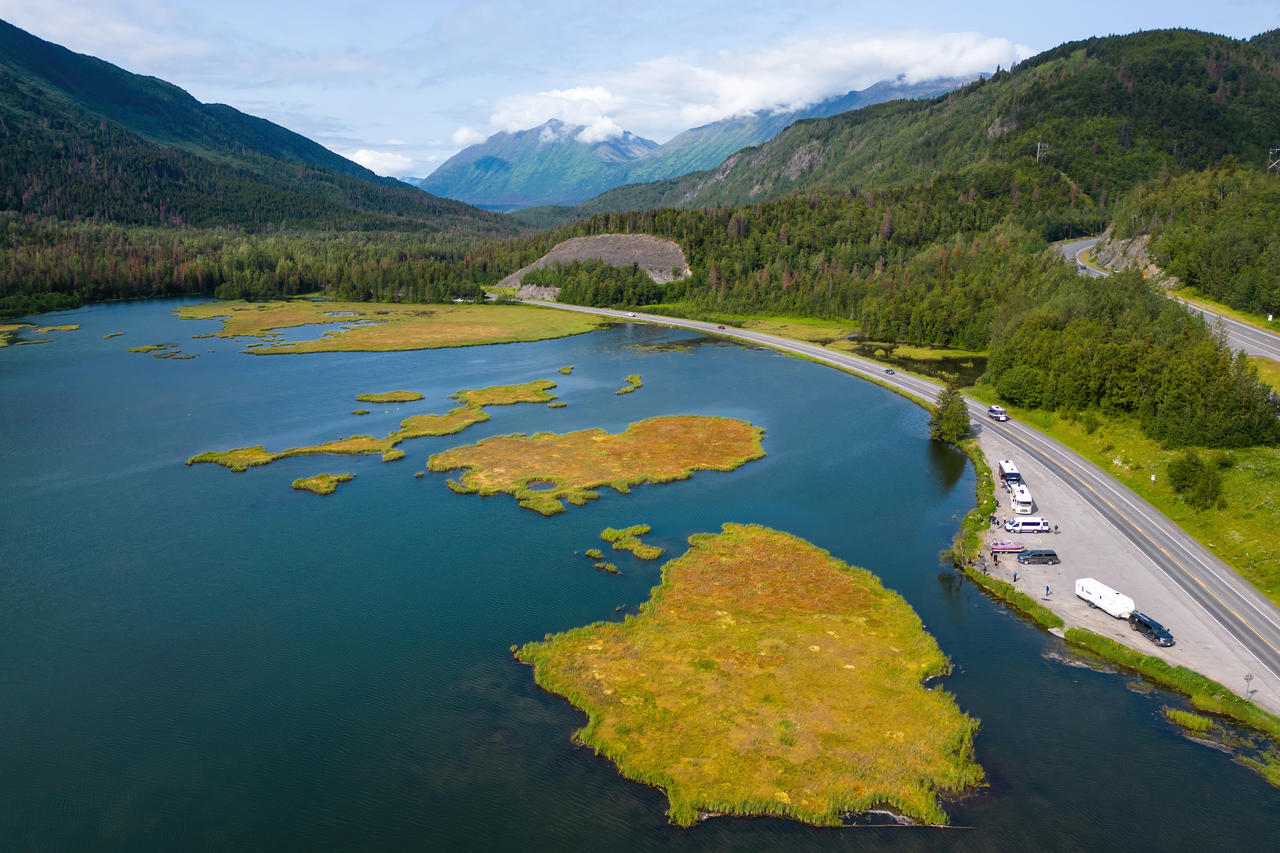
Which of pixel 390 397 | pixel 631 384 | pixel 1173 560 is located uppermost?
pixel 1173 560

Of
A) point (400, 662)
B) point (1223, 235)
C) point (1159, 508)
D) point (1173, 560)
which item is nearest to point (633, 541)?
point (400, 662)

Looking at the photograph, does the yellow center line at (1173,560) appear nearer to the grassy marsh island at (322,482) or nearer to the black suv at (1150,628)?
the black suv at (1150,628)

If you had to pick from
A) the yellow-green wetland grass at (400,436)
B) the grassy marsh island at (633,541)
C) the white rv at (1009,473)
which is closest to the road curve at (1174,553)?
the white rv at (1009,473)

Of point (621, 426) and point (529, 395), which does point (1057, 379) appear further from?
point (529, 395)

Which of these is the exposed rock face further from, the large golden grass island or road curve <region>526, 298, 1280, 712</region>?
the large golden grass island

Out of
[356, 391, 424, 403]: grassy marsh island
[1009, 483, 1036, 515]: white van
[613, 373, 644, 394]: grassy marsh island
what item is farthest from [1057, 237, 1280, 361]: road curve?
[356, 391, 424, 403]: grassy marsh island

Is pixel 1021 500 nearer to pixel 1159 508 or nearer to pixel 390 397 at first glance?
pixel 1159 508

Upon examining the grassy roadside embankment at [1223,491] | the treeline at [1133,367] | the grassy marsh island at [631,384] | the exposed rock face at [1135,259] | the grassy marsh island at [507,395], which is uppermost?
the exposed rock face at [1135,259]

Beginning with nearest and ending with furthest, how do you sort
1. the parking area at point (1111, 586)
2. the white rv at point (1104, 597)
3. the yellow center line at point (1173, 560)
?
the parking area at point (1111, 586), the yellow center line at point (1173, 560), the white rv at point (1104, 597)
